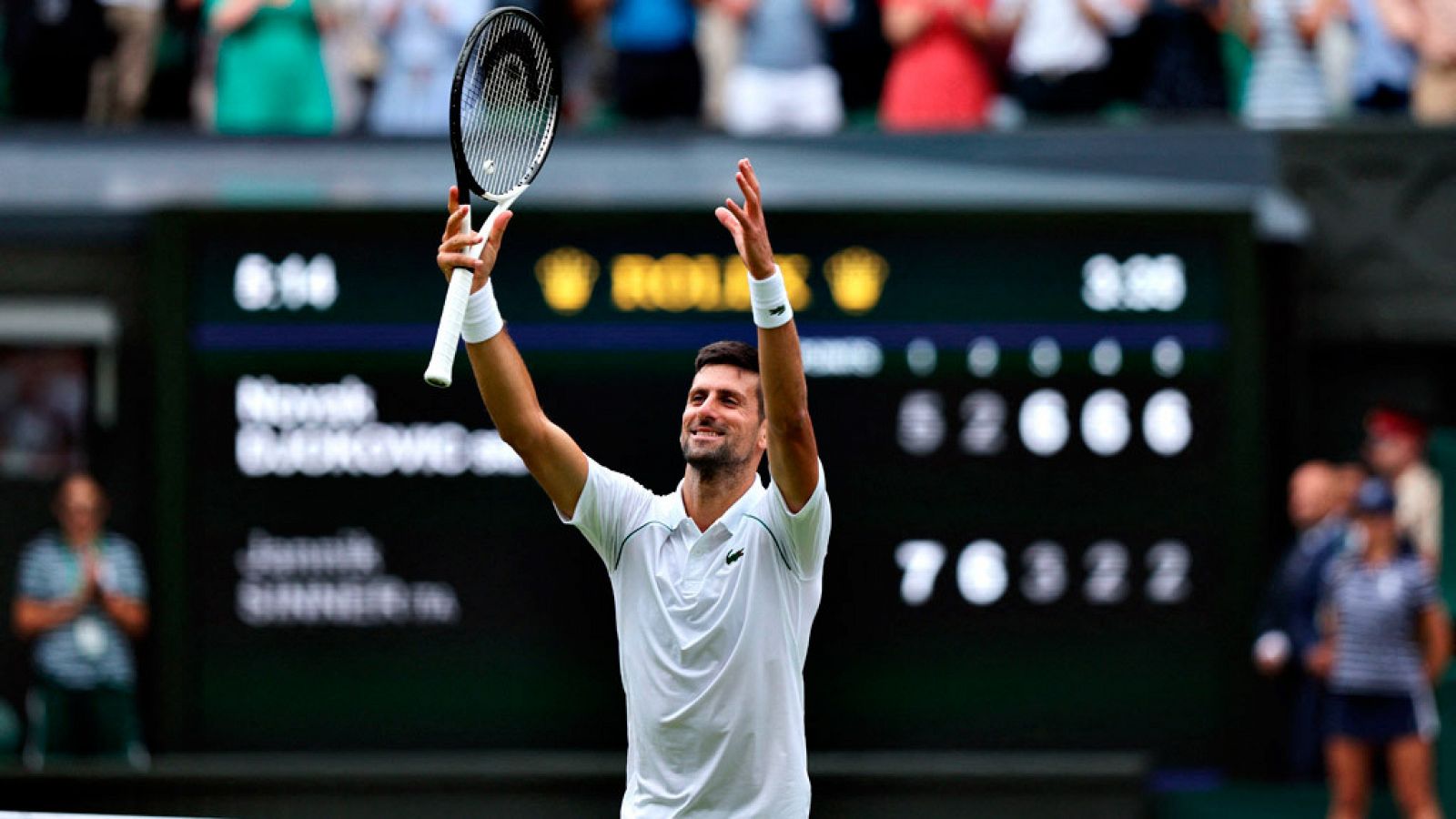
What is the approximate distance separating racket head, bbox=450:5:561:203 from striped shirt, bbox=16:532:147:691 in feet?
18.3

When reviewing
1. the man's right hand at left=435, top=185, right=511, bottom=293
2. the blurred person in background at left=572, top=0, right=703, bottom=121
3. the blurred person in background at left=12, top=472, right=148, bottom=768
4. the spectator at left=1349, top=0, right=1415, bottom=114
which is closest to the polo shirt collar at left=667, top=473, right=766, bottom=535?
the man's right hand at left=435, top=185, right=511, bottom=293

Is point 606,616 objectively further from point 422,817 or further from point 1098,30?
point 1098,30

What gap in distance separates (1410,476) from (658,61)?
385 centimetres

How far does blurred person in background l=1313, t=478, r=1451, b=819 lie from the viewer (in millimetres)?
10156

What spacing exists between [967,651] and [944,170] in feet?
6.91

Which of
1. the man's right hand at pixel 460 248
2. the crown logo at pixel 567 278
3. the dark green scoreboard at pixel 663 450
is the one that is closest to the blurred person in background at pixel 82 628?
the dark green scoreboard at pixel 663 450

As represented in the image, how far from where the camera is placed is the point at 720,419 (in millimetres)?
4910

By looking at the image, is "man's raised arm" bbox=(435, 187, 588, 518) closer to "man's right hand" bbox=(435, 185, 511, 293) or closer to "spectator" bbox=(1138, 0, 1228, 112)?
"man's right hand" bbox=(435, 185, 511, 293)

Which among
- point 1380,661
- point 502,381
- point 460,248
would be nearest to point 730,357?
point 502,381

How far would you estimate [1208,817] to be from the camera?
33.3 feet

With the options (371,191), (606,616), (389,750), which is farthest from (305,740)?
(371,191)

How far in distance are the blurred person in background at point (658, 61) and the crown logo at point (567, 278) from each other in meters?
1.68

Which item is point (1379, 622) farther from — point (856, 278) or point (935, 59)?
point (935, 59)

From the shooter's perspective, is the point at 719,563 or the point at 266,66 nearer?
the point at 719,563
